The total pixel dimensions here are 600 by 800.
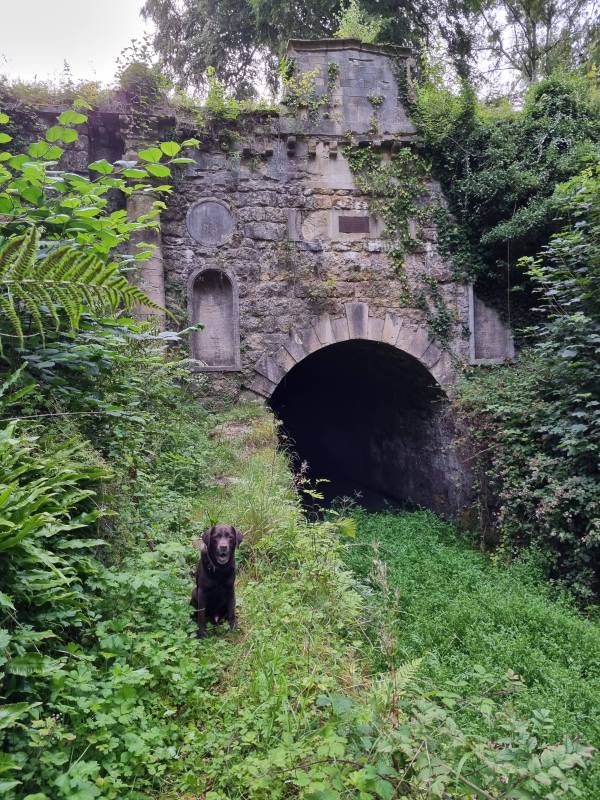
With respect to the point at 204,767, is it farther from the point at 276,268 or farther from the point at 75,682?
the point at 276,268

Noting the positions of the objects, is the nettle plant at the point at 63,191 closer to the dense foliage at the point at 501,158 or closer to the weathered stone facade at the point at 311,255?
the weathered stone facade at the point at 311,255

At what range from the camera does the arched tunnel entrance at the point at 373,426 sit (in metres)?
8.54

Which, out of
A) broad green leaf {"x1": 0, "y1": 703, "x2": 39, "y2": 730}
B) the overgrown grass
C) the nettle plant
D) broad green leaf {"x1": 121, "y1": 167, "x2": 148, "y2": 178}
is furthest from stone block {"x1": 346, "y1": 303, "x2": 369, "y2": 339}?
broad green leaf {"x1": 0, "y1": 703, "x2": 39, "y2": 730}

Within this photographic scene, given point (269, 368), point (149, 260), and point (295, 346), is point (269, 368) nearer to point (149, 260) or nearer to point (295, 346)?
point (295, 346)

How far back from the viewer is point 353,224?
799 cm

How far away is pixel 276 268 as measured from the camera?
7.78m

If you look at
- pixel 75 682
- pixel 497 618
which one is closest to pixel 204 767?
pixel 75 682

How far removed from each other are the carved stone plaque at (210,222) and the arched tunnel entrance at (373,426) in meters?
2.47

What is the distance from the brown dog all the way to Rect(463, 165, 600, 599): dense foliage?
139 inches

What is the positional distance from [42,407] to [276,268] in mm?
5262

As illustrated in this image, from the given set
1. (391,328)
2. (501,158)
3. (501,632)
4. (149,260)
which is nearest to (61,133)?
(149,260)

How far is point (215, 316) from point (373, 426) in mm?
4920

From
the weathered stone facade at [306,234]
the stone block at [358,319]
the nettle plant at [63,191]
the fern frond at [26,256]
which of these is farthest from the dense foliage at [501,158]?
the fern frond at [26,256]

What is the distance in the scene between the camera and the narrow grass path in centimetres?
312
